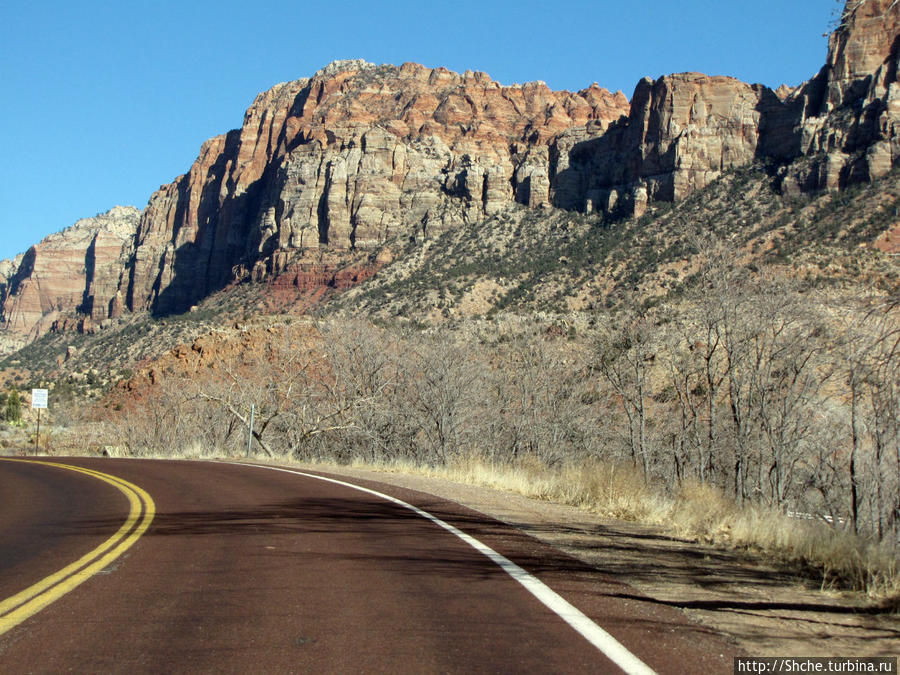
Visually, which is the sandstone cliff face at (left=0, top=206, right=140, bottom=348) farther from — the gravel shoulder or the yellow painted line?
the gravel shoulder

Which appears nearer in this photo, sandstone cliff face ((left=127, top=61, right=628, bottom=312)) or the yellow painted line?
the yellow painted line

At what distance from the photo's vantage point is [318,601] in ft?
16.9

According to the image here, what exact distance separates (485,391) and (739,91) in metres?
80.9

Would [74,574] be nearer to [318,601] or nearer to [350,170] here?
Answer: [318,601]

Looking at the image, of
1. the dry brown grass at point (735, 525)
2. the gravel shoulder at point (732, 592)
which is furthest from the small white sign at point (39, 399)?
the gravel shoulder at point (732, 592)

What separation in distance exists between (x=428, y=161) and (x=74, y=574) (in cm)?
11632

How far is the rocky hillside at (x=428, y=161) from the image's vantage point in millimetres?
80188

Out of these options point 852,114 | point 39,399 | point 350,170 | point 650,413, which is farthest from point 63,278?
point 650,413

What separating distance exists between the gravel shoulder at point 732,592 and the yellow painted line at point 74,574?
4.11m

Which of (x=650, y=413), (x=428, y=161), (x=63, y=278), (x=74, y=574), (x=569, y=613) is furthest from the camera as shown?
(x=63, y=278)

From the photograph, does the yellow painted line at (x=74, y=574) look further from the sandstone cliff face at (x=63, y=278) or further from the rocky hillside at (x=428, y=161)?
the sandstone cliff face at (x=63, y=278)

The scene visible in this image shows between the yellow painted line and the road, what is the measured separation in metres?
0.04

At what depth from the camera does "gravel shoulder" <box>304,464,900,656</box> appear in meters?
4.39

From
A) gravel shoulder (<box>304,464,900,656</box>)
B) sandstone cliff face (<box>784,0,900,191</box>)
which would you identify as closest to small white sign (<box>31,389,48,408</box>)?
gravel shoulder (<box>304,464,900,656</box>)
